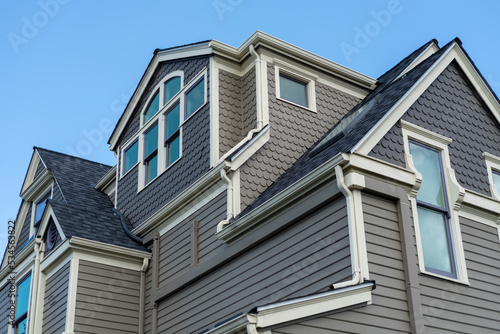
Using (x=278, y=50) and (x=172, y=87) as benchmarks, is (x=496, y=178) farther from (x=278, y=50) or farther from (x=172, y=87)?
(x=172, y=87)

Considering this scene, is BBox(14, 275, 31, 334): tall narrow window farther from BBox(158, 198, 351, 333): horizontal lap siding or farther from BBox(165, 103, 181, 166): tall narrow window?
BBox(165, 103, 181, 166): tall narrow window

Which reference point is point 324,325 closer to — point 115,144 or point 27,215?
point 115,144

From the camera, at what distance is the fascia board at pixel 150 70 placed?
14.9m

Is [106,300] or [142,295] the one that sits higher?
[142,295]

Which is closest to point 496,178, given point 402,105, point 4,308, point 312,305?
point 402,105

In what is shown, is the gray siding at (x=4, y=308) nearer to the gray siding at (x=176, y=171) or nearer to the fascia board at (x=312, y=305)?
the gray siding at (x=176, y=171)

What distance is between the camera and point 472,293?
1077 centimetres

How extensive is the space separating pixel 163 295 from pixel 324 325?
18.1 feet

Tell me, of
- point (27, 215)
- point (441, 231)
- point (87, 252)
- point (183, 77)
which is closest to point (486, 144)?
point (441, 231)

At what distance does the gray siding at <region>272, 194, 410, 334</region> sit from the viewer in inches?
353

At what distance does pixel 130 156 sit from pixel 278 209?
6.77 m

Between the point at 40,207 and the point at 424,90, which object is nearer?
the point at 424,90

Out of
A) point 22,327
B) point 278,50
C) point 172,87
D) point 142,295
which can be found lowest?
point 22,327

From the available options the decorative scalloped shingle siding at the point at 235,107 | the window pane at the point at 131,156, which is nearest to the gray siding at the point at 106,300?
the window pane at the point at 131,156
